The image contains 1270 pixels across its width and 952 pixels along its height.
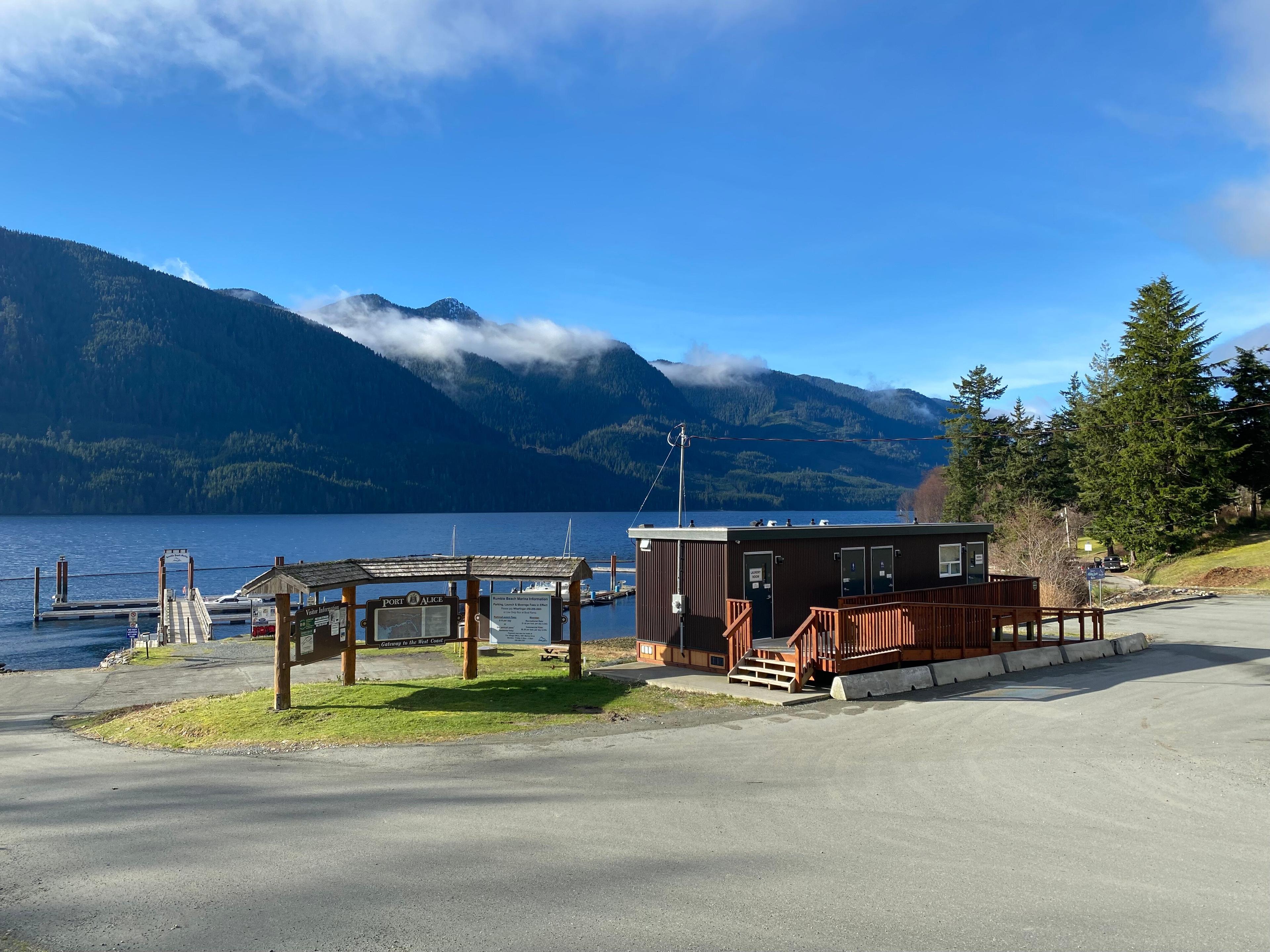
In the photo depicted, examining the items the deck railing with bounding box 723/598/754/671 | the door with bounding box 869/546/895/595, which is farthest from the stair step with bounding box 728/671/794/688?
the door with bounding box 869/546/895/595

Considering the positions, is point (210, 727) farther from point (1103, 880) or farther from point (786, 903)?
point (1103, 880)

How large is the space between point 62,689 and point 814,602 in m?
17.3

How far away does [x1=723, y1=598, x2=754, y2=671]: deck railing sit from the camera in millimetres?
17234

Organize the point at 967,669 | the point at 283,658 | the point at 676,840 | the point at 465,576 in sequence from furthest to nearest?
the point at 967,669
the point at 465,576
the point at 283,658
the point at 676,840

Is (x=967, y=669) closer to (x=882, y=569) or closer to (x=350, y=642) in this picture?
(x=882, y=569)

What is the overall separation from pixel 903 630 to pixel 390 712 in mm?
10381

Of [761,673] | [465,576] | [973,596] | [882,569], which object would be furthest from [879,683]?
[465,576]

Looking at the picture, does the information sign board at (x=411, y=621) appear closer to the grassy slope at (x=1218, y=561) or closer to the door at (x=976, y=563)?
the door at (x=976, y=563)

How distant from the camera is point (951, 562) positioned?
22562 mm

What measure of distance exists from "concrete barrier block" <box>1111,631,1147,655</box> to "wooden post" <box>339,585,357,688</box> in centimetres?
1828

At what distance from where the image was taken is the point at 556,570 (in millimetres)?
16703

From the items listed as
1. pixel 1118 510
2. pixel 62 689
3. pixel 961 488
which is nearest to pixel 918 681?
pixel 62 689

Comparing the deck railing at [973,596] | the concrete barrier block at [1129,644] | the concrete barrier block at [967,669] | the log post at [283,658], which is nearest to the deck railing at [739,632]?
the deck railing at [973,596]

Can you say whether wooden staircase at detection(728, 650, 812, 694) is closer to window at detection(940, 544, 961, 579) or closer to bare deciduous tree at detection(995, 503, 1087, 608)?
window at detection(940, 544, 961, 579)
